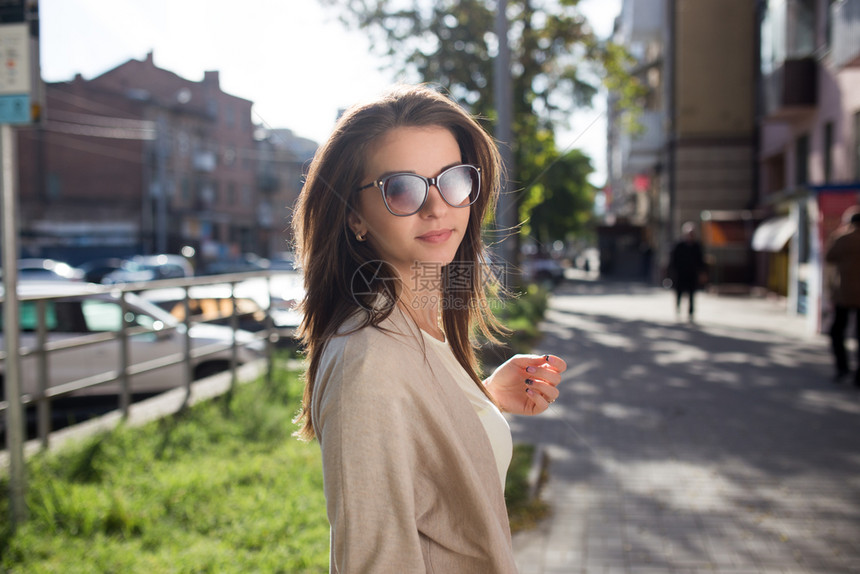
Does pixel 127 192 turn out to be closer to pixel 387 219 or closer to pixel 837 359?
pixel 837 359

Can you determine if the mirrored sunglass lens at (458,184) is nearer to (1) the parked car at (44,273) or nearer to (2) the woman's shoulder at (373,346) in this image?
(2) the woman's shoulder at (373,346)

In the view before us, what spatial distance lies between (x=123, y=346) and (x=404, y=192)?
5250mm

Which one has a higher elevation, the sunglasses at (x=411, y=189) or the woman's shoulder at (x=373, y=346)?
the sunglasses at (x=411, y=189)

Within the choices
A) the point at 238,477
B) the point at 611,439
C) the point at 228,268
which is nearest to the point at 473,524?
the point at 238,477

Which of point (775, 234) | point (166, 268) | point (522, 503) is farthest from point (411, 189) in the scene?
point (166, 268)

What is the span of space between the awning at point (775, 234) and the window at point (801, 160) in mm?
1070

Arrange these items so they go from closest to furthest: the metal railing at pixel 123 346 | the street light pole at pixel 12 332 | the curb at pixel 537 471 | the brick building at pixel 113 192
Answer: the street light pole at pixel 12 332 < the curb at pixel 537 471 < the metal railing at pixel 123 346 < the brick building at pixel 113 192

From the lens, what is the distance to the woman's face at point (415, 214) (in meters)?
1.42

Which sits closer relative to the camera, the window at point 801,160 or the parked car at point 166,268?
the window at point 801,160

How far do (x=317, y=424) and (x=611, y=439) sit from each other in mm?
5029

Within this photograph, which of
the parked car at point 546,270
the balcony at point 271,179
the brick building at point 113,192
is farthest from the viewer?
the brick building at point 113,192

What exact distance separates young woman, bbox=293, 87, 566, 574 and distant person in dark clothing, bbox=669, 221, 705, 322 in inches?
505

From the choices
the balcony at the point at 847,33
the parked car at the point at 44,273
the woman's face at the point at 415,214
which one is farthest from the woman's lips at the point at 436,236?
the parked car at the point at 44,273

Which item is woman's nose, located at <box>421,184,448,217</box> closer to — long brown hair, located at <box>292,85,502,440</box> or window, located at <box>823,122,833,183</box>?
long brown hair, located at <box>292,85,502,440</box>
